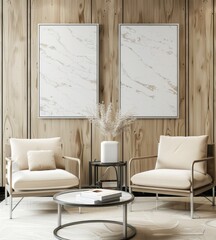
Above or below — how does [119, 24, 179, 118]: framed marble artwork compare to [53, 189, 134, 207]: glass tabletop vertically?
above

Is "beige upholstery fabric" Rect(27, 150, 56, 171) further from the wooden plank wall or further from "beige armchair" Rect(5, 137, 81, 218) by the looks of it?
the wooden plank wall

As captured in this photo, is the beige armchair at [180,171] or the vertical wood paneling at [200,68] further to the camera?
the vertical wood paneling at [200,68]

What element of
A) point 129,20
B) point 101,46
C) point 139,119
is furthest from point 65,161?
point 129,20

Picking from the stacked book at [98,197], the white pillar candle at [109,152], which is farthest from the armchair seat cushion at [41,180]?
the stacked book at [98,197]

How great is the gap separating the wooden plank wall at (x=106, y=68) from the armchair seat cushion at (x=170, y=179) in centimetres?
104

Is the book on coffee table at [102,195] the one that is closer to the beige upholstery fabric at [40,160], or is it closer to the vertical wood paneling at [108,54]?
the beige upholstery fabric at [40,160]

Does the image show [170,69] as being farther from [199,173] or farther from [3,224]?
[3,224]

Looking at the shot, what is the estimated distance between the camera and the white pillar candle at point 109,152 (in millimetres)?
5410

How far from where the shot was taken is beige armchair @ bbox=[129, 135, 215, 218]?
15.2 ft

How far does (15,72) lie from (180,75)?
2.32 metres

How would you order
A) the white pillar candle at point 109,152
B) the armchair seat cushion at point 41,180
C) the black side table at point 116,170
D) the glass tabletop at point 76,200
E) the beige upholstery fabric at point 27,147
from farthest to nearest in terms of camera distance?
the white pillar candle at point 109,152
the black side table at point 116,170
the beige upholstery fabric at point 27,147
the armchair seat cushion at point 41,180
the glass tabletop at point 76,200

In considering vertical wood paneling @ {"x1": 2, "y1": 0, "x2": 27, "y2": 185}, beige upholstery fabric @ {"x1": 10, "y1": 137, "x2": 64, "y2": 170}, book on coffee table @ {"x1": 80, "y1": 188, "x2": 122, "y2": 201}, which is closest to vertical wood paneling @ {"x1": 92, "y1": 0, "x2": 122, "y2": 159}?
beige upholstery fabric @ {"x1": 10, "y1": 137, "x2": 64, "y2": 170}

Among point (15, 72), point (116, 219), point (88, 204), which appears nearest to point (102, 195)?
point (88, 204)

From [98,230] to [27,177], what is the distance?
1075 millimetres
